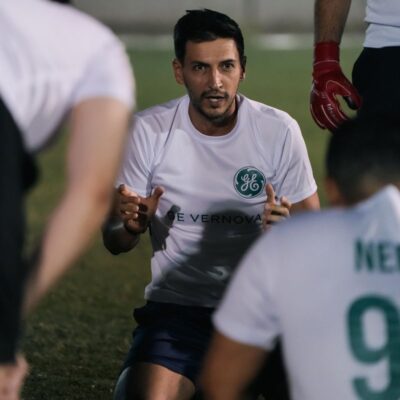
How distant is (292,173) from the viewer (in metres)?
5.12

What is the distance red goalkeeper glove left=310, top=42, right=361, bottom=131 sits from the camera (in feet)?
16.8

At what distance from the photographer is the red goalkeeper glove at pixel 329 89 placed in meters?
5.12

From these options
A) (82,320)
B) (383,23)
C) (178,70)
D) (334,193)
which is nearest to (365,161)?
(334,193)

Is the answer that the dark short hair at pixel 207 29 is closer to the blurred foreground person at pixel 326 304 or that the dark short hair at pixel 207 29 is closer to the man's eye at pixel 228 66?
the man's eye at pixel 228 66

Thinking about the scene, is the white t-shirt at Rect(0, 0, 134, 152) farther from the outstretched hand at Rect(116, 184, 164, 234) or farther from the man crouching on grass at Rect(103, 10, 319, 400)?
the man crouching on grass at Rect(103, 10, 319, 400)

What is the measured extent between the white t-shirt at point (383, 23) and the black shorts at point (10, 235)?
252 cm

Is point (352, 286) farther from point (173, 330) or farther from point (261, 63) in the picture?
point (261, 63)

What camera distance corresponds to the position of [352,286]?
2.89 meters

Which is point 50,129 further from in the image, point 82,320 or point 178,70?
point 82,320

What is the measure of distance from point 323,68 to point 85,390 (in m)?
1.62

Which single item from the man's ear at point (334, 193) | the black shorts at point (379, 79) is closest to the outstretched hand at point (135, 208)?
the black shorts at point (379, 79)

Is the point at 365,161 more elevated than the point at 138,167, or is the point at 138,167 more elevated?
the point at 365,161

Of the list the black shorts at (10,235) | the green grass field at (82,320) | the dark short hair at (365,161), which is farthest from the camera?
the green grass field at (82,320)

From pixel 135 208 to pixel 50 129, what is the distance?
5.62 ft
